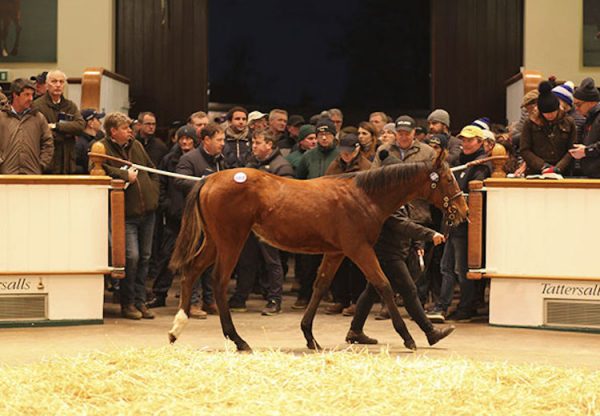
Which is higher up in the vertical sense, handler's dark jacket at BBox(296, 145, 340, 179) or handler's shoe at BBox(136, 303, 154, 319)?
handler's dark jacket at BBox(296, 145, 340, 179)

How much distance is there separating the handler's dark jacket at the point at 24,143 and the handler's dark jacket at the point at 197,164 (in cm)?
124

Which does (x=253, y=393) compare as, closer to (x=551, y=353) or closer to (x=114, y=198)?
(x=551, y=353)

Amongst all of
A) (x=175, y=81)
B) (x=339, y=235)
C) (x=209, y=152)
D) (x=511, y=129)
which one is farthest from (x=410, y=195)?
(x=175, y=81)

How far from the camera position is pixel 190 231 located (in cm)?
872

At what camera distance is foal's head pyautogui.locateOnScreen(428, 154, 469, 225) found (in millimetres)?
8766

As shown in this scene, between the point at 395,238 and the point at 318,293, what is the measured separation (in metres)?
0.80

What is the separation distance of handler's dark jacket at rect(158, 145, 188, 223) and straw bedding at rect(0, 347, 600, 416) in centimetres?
368

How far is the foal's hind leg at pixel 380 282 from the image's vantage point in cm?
852

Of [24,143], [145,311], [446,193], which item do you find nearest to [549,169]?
[446,193]

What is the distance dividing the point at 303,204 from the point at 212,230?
28.5 inches

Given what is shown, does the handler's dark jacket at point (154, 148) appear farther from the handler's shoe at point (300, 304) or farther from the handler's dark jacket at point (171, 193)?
the handler's shoe at point (300, 304)

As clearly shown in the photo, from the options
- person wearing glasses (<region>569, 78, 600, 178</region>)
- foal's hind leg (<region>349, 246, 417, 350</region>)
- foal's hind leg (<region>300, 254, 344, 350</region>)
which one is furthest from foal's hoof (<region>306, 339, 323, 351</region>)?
person wearing glasses (<region>569, 78, 600, 178</region>)

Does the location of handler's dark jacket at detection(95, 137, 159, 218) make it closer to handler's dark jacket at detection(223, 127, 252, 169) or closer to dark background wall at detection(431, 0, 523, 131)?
handler's dark jacket at detection(223, 127, 252, 169)

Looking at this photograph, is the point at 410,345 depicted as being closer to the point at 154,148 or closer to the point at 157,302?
the point at 157,302
